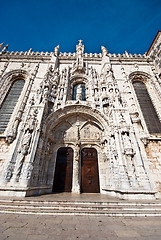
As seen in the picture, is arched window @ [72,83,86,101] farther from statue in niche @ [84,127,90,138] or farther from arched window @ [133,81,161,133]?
arched window @ [133,81,161,133]

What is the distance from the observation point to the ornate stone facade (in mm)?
6094

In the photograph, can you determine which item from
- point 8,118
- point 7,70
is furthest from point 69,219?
point 7,70

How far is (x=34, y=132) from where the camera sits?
6973 millimetres

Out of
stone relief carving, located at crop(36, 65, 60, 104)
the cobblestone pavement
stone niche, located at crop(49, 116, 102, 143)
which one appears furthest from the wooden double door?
the cobblestone pavement

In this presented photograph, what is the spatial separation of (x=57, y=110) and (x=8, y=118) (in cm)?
431

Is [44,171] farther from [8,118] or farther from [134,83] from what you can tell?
[134,83]

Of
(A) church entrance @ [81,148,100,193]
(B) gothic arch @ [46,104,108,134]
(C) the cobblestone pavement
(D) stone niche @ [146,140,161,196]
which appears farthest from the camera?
(B) gothic arch @ [46,104,108,134]

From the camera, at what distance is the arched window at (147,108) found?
899 centimetres

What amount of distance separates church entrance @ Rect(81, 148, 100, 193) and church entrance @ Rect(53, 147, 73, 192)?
902mm

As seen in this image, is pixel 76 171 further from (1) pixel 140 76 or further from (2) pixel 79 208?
(1) pixel 140 76

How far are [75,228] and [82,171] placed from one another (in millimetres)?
5373

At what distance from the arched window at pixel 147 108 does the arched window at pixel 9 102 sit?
38.5 ft

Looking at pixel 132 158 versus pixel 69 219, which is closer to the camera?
pixel 69 219

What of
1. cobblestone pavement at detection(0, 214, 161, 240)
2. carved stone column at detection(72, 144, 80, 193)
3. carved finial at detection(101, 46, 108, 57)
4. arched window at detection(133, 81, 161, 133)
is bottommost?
cobblestone pavement at detection(0, 214, 161, 240)
